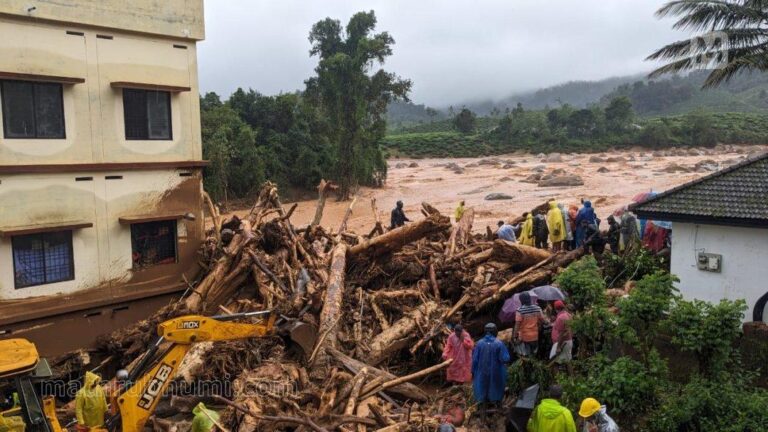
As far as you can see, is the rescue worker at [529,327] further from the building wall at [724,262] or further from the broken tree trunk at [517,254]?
the broken tree trunk at [517,254]

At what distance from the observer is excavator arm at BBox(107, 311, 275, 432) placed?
327 inches

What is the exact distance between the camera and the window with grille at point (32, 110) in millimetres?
12258

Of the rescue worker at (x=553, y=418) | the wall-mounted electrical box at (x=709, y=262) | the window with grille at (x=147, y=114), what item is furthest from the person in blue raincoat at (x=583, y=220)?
the window with grille at (x=147, y=114)

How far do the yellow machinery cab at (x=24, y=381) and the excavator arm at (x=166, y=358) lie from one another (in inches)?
43.2

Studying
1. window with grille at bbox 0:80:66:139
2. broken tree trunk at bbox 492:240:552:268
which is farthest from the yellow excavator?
broken tree trunk at bbox 492:240:552:268

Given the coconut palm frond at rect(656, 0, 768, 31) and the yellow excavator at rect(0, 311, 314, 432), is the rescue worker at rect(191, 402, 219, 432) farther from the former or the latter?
the coconut palm frond at rect(656, 0, 768, 31)

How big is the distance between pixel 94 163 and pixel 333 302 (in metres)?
5.69

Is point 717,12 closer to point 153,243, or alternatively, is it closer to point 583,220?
point 583,220

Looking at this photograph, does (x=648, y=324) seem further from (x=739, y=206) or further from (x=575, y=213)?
(x=575, y=213)

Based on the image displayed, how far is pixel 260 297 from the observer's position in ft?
46.2

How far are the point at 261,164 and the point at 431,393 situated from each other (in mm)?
27750

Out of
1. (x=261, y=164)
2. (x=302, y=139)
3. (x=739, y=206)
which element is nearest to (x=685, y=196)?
(x=739, y=206)

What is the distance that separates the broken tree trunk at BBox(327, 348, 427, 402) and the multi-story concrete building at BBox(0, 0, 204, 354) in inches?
229

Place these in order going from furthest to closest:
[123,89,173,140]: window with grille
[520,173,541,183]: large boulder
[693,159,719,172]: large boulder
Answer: [693,159,719,172]: large boulder, [520,173,541,183]: large boulder, [123,89,173,140]: window with grille
